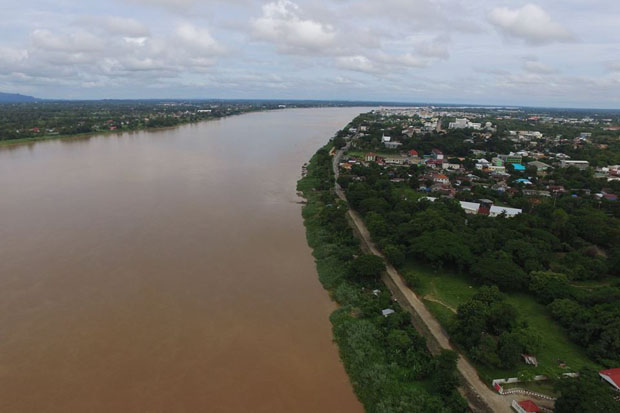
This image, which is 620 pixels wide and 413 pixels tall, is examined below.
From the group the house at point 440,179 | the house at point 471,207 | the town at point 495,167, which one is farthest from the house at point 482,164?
the house at point 471,207

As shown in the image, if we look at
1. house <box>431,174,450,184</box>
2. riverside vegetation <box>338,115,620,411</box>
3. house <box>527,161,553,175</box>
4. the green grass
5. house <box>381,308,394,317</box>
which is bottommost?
the green grass

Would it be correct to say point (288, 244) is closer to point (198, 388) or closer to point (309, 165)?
point (198, 388)

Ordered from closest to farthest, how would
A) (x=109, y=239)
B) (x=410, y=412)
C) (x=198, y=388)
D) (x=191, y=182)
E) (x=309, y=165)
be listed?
(x=410, y=412) → (x=198, y=388) → (x=109, y=239) → (x=191, y=182) → (x=309, y=165)

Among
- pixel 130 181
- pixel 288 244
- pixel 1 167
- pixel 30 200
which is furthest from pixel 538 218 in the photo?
pixel 1 167

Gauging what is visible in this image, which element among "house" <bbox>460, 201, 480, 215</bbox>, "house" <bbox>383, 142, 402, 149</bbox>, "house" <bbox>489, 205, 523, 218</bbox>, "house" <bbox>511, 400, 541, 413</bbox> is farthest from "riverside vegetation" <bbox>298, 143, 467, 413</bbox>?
"house" <bbox>383, 142, 402, 149</bbox>

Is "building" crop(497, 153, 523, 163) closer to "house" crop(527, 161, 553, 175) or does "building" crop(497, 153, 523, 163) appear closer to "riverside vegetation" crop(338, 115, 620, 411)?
"house" crop(527, 161, 553, 175)

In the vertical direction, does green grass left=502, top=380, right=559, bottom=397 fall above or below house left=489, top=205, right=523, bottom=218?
below

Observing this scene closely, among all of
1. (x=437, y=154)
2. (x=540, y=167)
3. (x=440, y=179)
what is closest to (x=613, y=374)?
(x=440, y=179)
